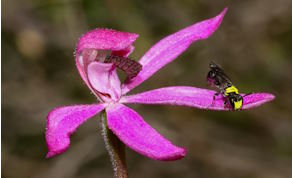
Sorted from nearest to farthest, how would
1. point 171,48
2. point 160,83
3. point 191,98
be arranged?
point 191,98, point 171,48, point 160,83

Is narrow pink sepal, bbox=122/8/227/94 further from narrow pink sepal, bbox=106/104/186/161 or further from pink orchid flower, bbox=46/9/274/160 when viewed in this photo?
narrow pink sepal, bbox=106/104/186/161

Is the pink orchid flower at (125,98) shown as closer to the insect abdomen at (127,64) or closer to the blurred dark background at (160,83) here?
the insect abdomen at (127,64)

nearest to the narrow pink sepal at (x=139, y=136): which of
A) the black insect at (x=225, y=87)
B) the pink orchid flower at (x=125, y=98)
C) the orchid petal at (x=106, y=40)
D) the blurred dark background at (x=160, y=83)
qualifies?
the pink orchid flower at (x=125, y=98)

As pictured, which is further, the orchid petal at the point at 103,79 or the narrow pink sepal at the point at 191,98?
the orchid petal at the point at 103,79

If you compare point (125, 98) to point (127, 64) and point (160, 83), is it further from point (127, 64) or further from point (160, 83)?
point (160, 83)

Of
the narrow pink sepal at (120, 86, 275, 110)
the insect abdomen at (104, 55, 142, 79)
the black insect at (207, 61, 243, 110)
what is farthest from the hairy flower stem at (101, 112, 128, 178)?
the black insect at (207, 61, 243, 110)

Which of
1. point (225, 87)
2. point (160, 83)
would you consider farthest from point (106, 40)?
point (160, 83)
